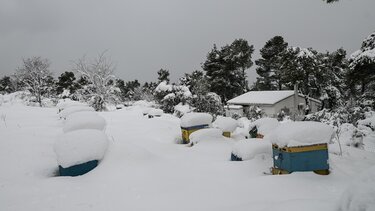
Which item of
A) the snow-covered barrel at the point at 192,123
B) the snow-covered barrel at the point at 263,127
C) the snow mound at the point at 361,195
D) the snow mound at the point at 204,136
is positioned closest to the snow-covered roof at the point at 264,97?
the snow-covered barrel at the point at 263,127

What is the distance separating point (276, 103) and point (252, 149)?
2979 cm

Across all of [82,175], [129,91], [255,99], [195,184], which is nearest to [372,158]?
[195,184]

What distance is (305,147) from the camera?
4520mm

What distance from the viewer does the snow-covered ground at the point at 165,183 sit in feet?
12.2

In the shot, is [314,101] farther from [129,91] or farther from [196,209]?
[129,91]

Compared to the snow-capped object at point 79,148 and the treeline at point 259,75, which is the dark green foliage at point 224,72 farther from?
the snow-capped object at point 79,148

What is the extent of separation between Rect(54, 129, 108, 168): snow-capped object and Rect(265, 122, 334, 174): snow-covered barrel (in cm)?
399

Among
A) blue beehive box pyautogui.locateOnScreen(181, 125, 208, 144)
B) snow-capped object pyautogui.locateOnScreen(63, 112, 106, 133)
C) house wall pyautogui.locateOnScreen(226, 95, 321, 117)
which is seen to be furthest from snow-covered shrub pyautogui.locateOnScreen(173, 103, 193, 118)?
house wall pyautogui.locateOnScreen(226, 95, 321, 117)

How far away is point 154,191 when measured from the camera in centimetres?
430

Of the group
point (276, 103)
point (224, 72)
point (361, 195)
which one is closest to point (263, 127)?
point (361, 195)

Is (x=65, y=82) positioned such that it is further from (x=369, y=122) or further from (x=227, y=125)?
(x=369, y=122)

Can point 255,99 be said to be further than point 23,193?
Yes

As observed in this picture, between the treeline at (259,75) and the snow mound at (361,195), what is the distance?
39.0 ft

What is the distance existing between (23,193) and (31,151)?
260 cm
